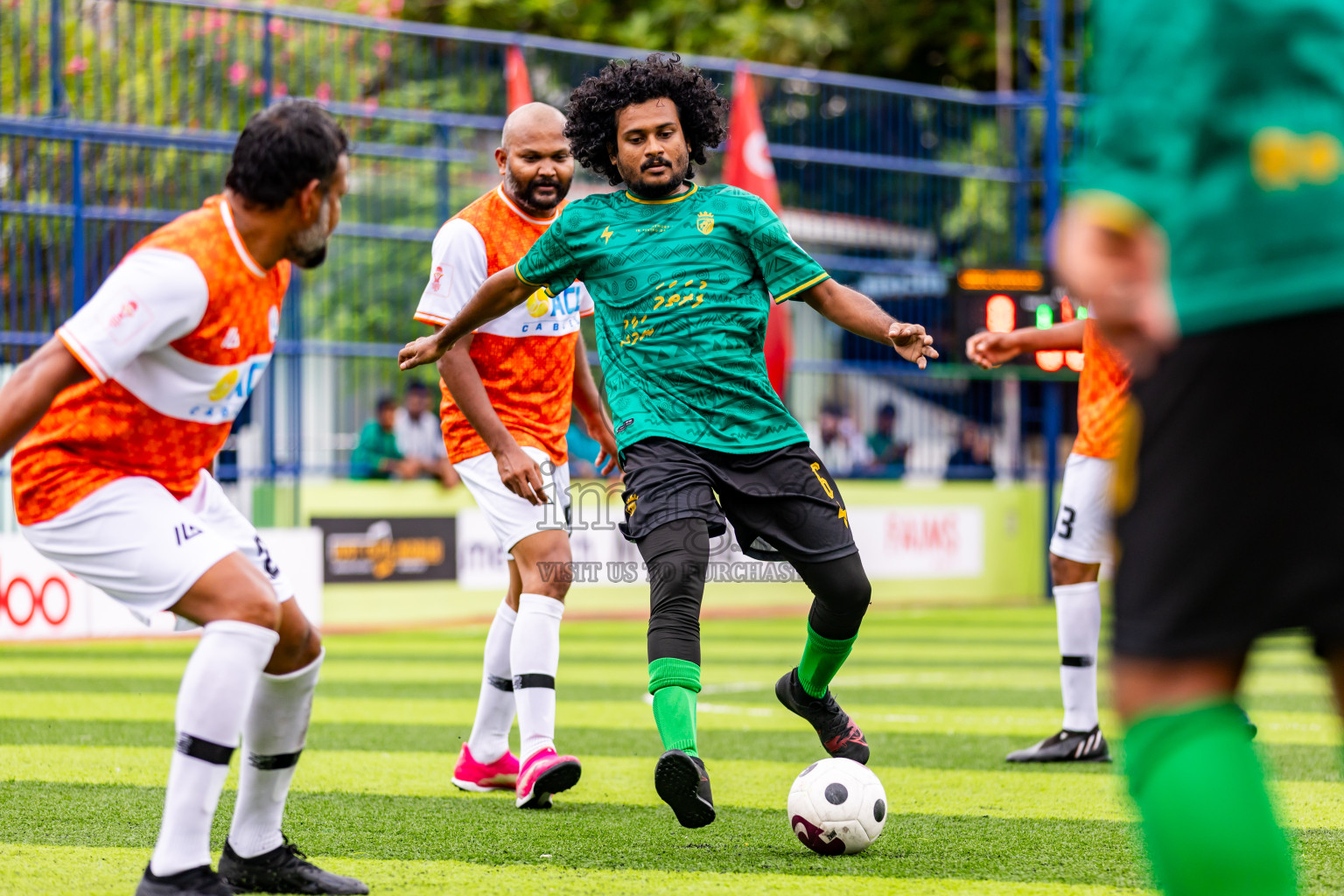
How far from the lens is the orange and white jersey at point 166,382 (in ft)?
11.2

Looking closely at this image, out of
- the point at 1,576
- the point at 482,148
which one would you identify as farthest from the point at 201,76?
the point at 1,576

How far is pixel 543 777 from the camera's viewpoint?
520cm

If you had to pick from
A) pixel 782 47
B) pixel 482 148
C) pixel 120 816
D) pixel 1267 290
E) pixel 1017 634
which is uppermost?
pixel 782 47

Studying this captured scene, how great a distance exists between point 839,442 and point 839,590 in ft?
44.5

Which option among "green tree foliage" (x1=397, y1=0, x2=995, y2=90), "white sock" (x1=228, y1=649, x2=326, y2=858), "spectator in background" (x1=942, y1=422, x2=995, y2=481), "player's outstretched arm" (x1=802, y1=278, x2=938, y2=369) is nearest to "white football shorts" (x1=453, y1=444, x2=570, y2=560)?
"player's outstretched arm" (x1=802, y1=278, x2=938, y2=369)

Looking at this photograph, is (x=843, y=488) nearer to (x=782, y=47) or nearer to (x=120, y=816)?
(x=782, y=47)

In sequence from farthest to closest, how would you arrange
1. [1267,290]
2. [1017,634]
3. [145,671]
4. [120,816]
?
1. [1017,634]
2. [145,671]
3. [120,816]
4. [1267,290]

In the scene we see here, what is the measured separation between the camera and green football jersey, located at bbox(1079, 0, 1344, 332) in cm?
205

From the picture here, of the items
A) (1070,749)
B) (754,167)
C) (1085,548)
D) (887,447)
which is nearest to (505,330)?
(1085,548)

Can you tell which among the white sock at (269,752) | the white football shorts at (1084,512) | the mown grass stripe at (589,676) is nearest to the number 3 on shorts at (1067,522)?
the white football shorts at (1084,512)

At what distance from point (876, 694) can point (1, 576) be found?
7.50 meters

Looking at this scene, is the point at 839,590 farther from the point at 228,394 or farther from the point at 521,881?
the point at 228,394

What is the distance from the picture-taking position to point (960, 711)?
8656mm

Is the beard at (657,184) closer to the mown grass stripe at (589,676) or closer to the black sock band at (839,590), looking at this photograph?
the black sock band at (839,590)
